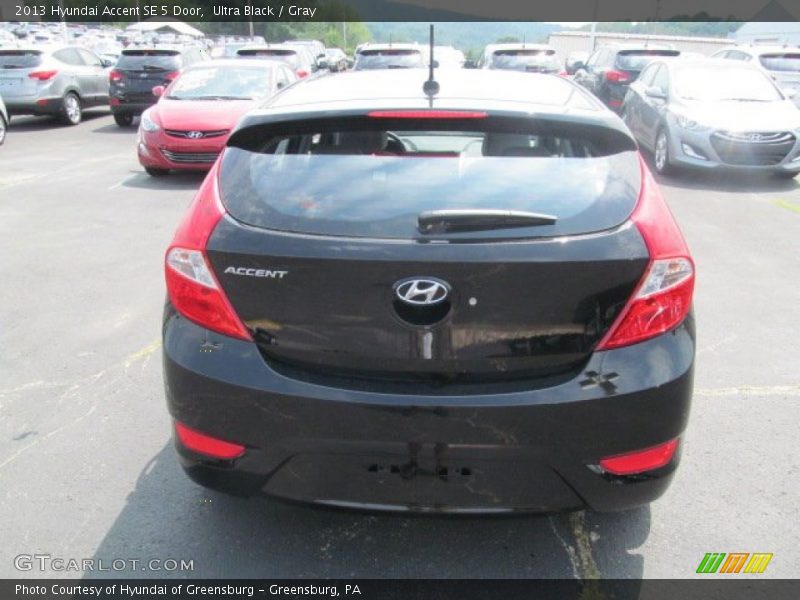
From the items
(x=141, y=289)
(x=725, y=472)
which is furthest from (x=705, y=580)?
(x=141, y=289)

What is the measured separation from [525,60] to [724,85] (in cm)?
857

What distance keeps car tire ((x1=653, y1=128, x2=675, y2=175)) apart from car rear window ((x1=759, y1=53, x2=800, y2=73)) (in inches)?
293

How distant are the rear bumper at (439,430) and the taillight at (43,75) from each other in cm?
1496

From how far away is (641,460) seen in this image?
230 cm

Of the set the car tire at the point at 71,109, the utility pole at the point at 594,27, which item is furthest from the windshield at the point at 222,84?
the utility pole at the point at 594,27

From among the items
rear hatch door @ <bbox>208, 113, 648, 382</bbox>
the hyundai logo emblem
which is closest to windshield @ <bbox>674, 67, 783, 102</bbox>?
rear hatch door @ <bbox>208, 113, 648, 382</bbox>

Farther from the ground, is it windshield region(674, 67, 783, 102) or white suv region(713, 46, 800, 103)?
windshield region(674, 67, 783, 102)

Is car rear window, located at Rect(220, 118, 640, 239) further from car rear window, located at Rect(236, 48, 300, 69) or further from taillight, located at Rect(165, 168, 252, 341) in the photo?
car rear window, located at Rect(236, 48, 300, 69)

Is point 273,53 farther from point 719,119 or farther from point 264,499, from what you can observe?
point 264,499

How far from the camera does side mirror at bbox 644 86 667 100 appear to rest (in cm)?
1053

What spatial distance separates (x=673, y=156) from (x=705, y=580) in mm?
8353

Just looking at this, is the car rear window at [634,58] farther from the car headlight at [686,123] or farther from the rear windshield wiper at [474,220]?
the rear windshield wiper at [474,220]

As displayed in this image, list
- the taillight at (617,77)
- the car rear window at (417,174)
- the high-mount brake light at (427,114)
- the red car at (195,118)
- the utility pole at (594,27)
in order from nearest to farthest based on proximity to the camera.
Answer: the car rear window at (417,174) → the high-mount brake light at (427,114) → the red car at (195,118) → the taillight at (617,77) → the utility pole at (594,27)

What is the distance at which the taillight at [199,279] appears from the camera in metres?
2.30
